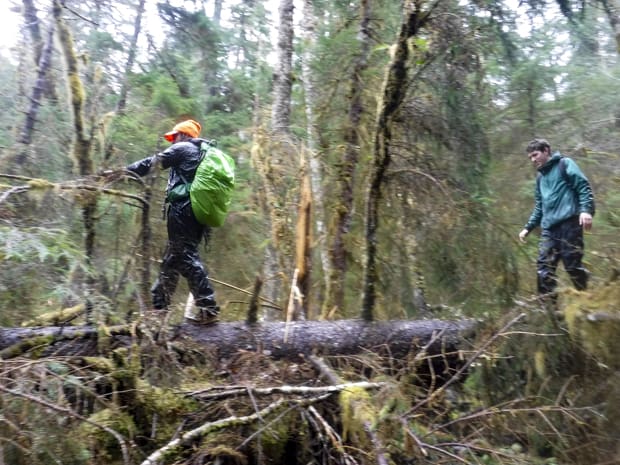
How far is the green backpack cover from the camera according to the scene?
17.0ft

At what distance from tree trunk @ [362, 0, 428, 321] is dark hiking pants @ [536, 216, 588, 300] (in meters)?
1.59

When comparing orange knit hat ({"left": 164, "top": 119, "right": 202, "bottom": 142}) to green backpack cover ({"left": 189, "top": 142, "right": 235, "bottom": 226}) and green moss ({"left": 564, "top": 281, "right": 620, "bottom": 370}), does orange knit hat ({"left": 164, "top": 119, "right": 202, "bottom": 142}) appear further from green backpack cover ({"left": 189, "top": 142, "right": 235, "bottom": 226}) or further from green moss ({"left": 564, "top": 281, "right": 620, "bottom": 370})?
green moss ({"left": 564, "top": 281, "right": 620, "bottom": 370})

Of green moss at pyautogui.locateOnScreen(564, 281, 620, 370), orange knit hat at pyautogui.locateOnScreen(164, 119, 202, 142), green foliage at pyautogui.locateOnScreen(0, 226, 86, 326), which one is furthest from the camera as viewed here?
orange knit hat at pyautogui.locateOnScreen(164, 119, 202, 142)

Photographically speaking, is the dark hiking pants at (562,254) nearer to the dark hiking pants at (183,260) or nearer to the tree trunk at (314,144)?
the tree trunk at (314,144)

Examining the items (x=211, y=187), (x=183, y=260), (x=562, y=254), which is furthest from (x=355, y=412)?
(x=562, y=254)

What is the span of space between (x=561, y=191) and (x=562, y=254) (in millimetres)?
647

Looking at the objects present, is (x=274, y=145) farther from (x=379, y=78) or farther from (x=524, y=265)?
(x=524, y=265)

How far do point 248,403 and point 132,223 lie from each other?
215 centimetres

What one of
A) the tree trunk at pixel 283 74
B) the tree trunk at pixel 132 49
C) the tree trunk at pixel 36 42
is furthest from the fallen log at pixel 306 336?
the tree trunk at pixel 36 42

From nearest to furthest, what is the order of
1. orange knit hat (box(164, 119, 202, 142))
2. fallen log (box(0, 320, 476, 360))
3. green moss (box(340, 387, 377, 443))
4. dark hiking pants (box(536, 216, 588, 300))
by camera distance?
green moss (box(340, 387, 377, 443))
fallen log (box(0, 320, 476, 360))
dark hiking pants (box(536, 216, 588, 300))
orange knit hat (box(164, 119, 202, 142))

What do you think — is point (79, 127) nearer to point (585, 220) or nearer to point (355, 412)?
point (355, 412)

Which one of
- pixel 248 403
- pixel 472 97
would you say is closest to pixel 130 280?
pixel 248 403

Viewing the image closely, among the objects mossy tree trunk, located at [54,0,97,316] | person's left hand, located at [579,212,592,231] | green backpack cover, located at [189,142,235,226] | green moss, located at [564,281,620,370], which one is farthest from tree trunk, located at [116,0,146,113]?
green moss, located at [564,281,620,370]

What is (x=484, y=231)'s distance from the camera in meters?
6.29
